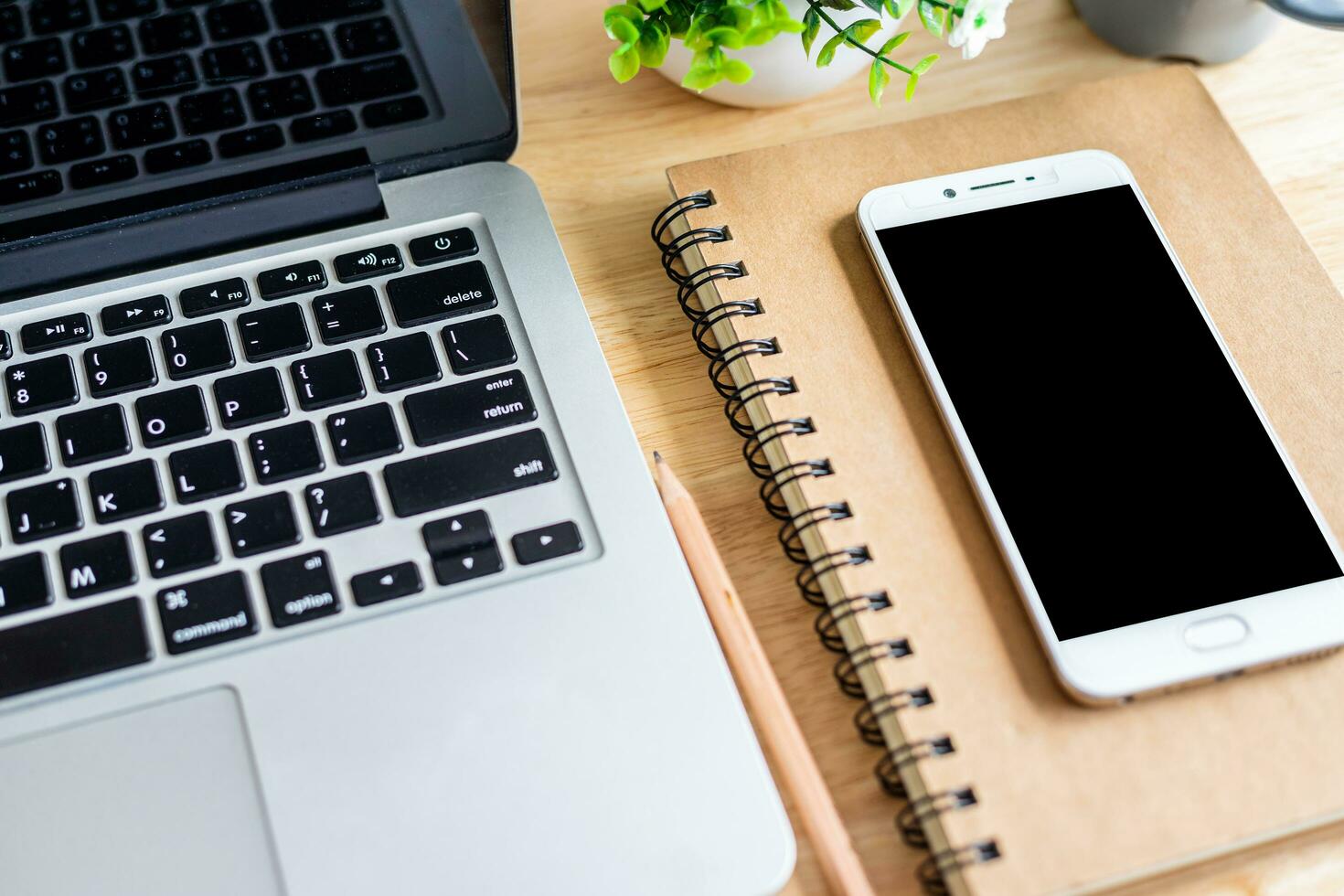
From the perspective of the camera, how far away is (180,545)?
1.43 feet

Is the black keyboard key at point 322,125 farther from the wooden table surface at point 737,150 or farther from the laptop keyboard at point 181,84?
the wooden table surface at point 737,150

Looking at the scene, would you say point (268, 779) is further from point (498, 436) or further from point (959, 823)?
point (959, 823)

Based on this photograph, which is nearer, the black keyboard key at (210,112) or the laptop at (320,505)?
the laptop at (320,505)

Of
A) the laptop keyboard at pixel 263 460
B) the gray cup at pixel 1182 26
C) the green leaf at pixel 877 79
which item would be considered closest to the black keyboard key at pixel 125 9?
the laptop keyboard at pixel 263 460

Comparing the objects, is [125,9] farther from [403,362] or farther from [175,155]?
[403,362]

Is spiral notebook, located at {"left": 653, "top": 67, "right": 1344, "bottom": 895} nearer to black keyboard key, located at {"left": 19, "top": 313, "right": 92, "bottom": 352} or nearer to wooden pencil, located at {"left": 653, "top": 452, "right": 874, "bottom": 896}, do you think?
wooden pencil, located at {"left": 653, "top": 452, "right": 874, "bottom": 896}

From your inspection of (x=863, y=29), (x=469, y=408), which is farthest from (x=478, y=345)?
(x=863, y=29)

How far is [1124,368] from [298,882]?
41 cm

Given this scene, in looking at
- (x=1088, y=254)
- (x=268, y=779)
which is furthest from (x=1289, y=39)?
(x=268, y=779)

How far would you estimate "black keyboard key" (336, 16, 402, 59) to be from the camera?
1.64 feet

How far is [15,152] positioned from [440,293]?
0.67 feet

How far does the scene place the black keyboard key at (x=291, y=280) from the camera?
50 cm

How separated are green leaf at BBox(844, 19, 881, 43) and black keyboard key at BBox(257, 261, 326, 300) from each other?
28 centimetres

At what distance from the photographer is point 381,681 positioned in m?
0.42
